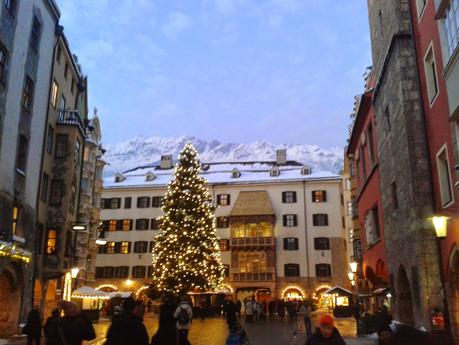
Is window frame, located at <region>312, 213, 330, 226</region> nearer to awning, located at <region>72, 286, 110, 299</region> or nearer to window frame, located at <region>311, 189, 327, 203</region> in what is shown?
window frame, located at <region>311, 189, 327, 203</region>

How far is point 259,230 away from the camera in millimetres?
64562

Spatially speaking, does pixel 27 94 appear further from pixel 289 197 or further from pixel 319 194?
pixel 319 194

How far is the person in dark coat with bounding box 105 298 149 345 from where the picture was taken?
7.57m

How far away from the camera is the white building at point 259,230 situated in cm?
6269

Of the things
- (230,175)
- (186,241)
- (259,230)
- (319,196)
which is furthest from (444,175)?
(230,175)

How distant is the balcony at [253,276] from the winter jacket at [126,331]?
55.9 meters

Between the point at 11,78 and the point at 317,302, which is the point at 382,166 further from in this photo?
the point at 317,302

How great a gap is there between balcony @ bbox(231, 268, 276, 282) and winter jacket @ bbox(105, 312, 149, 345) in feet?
183

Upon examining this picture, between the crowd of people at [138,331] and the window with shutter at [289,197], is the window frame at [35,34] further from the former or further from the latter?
the window with shutter at [289,197]

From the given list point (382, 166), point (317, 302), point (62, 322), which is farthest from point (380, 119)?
point (317, 302)

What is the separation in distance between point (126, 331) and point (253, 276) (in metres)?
56.4

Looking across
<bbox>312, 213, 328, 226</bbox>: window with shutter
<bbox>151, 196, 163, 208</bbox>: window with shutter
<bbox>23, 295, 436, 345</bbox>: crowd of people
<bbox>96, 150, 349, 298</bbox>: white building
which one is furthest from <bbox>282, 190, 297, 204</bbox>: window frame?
<bbox>23, 295, 436, 345</bbox>: crowd of people

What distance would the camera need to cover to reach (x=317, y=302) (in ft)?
202

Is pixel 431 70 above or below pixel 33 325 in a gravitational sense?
above
